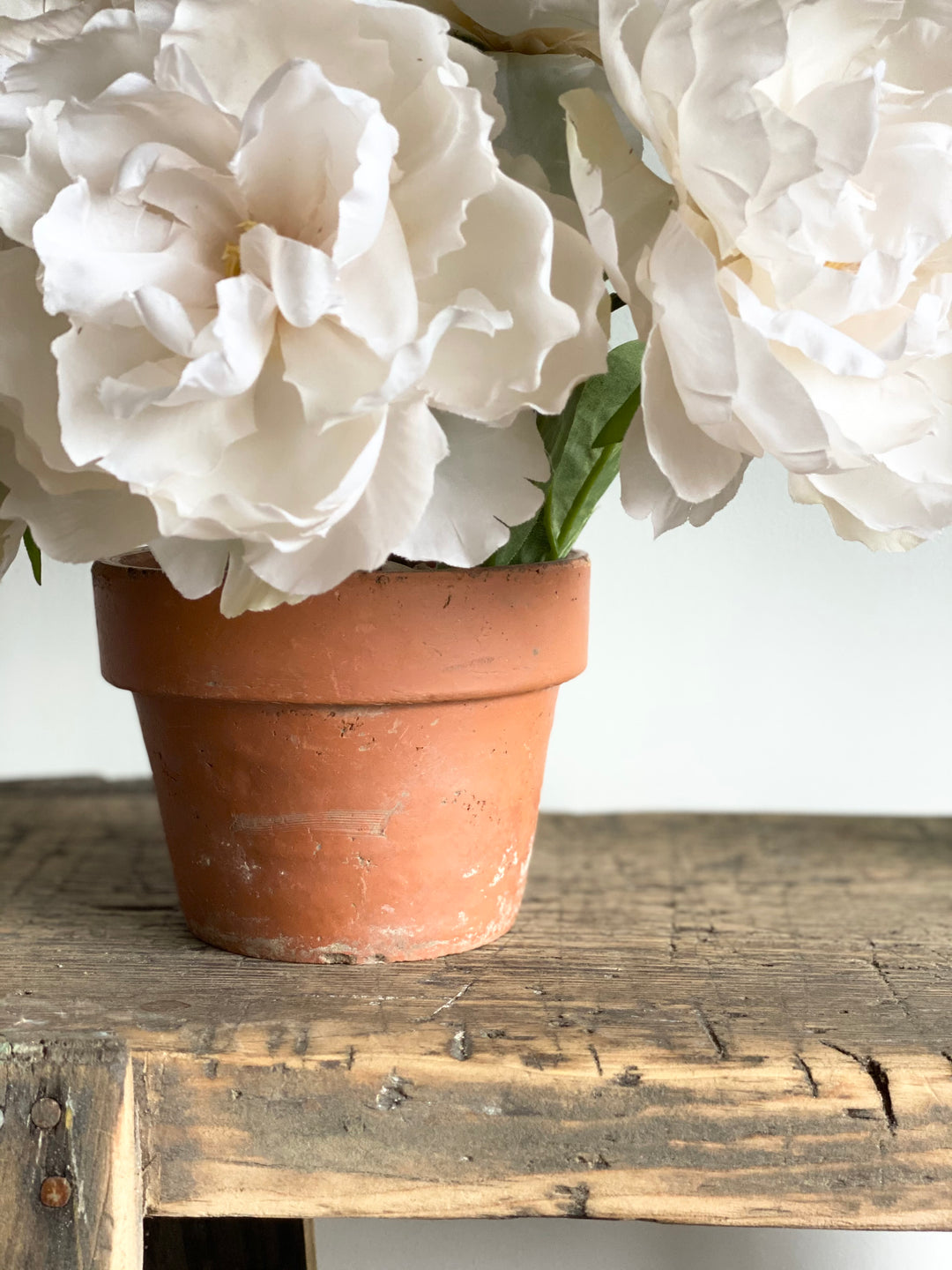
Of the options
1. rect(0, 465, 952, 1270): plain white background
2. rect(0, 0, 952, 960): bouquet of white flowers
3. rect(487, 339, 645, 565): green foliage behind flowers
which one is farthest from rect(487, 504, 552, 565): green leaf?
rect(0, 465, 952, 1270): plain white background

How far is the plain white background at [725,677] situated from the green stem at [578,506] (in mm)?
370

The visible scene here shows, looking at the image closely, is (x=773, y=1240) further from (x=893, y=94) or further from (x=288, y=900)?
(x=893, y=94)

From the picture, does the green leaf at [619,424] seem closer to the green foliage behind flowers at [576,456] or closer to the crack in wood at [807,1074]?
the green foliage behind flowers at [576,456]

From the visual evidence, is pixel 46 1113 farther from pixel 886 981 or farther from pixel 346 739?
pixel 886 981

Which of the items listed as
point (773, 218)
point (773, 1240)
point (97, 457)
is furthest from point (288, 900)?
point (773, 1240)

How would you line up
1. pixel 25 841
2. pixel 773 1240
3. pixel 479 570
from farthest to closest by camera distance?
pixel 773 1240, pixel 25 841, pixel 479 570

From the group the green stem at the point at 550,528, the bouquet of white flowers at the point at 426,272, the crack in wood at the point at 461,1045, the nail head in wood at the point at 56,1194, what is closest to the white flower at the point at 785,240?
the bouquet of white flowers at the point at 426,272

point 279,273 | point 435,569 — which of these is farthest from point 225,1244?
point 279,273

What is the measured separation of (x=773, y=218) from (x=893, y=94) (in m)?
0.09

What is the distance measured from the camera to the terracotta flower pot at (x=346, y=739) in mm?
518

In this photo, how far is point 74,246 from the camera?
1.27ft

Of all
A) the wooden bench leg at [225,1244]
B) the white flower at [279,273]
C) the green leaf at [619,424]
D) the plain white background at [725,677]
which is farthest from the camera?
the plain white background at [725,677]

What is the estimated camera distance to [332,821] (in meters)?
0.54

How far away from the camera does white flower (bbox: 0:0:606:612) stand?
1.25 ft
